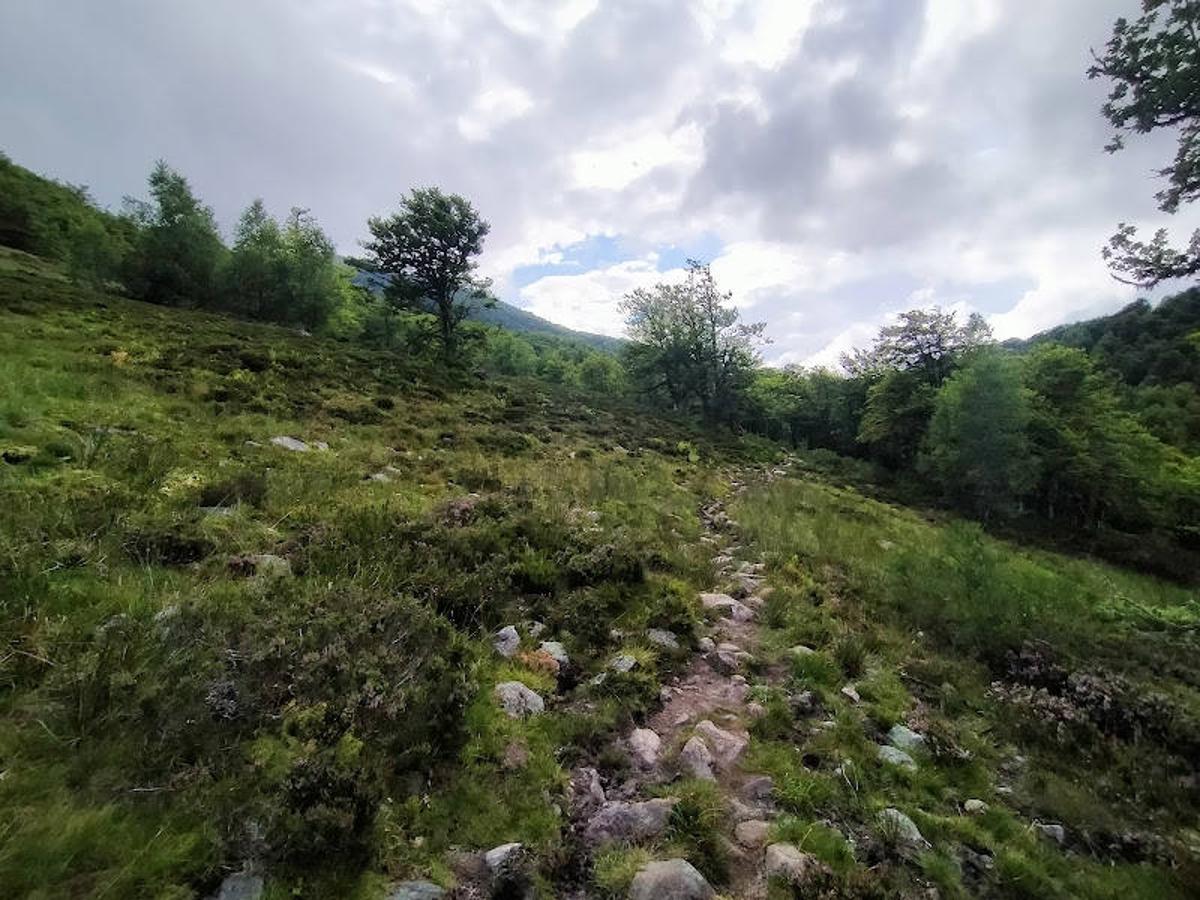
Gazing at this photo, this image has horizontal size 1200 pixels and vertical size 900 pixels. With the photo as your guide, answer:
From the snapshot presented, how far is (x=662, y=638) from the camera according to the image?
22.7ft

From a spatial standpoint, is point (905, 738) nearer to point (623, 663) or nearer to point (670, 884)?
point (623, 663)

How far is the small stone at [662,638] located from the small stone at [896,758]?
2.26 meters

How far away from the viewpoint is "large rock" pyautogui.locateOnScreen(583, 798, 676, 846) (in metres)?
4.02

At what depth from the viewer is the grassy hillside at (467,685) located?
345 cm

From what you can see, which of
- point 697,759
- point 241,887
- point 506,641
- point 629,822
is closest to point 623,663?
point 506,641

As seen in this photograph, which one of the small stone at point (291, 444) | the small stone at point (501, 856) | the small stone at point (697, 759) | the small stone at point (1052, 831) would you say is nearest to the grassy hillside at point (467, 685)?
the small stone at point (1052, 831)

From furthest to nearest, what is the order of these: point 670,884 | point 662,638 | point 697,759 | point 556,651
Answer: point 662,638 → point 556,651 → point 697,759 → point 670,884

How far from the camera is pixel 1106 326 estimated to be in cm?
9119

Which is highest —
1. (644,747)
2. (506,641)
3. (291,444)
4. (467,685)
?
(291,444)

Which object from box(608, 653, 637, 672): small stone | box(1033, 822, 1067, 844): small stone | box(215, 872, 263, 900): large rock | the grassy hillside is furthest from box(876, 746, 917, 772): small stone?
box(215, 872, 263, 900): large rock

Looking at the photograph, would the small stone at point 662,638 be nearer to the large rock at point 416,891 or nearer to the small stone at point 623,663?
the small stone at point 623,663

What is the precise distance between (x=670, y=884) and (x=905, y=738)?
3.45m

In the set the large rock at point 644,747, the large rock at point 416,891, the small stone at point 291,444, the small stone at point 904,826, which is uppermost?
the small stone at point 291,444

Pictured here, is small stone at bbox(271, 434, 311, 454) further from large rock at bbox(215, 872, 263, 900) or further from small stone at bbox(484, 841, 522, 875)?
small stone at bbox(484, 841, 522, 875)
